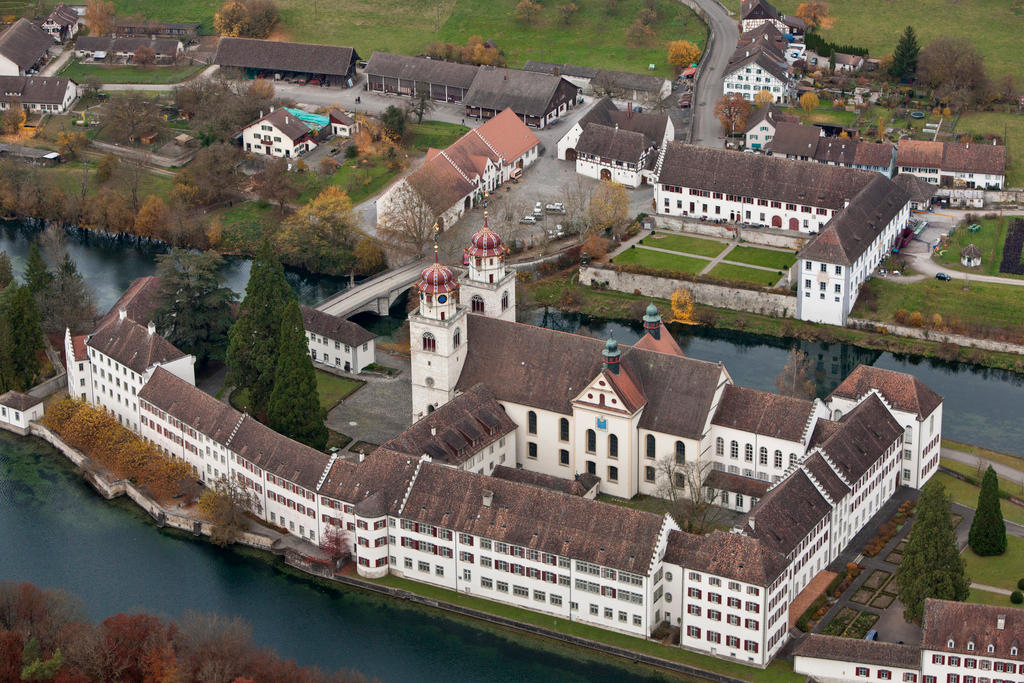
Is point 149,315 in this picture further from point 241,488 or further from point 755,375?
point 755,375

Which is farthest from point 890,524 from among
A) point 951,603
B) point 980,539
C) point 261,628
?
point 261,628

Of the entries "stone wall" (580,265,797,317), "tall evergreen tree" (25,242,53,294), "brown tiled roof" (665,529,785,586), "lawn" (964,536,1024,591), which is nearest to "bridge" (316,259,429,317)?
"stone wall" (580,265,797,317)

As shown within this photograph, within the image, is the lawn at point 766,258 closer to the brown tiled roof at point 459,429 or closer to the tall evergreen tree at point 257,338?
the brown tiled roof at point 459,429

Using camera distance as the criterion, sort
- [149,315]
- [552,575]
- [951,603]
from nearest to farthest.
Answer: [951,603] → [552,575] → [149,315]

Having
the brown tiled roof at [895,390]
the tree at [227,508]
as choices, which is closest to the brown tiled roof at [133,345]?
the tree at [227,508]

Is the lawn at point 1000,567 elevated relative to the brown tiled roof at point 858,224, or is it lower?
lower

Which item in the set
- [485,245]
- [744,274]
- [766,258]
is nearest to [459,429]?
[485,245]
